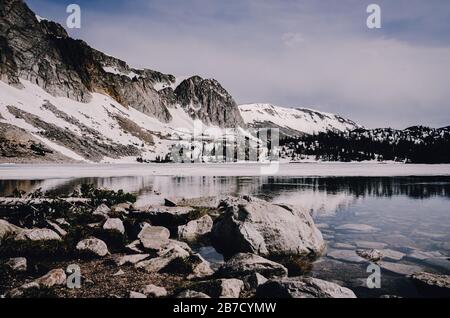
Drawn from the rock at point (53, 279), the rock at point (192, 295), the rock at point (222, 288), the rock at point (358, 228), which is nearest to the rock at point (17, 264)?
the rock at point (53, 279)

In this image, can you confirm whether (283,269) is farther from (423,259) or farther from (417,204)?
(417,204)

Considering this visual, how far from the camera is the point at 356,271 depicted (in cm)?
1238

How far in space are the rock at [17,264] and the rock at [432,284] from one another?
478 inches

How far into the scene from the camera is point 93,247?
45.3 feet

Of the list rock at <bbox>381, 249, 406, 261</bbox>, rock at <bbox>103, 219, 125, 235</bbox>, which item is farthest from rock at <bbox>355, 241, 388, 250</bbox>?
rock at <bbox>103, 219, 125, 235</bbox>

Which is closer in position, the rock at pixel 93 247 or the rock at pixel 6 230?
the rock at pixel 93 247

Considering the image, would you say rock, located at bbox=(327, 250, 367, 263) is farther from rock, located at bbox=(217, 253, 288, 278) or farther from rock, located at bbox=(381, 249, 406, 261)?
rock, located at bbox=(217, 253, 288, 278)

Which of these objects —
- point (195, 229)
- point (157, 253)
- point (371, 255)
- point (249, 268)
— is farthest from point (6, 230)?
point (371, 255)

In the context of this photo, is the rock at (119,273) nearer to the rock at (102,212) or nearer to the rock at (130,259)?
the rock at (130,259)

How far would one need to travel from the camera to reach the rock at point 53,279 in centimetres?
1020

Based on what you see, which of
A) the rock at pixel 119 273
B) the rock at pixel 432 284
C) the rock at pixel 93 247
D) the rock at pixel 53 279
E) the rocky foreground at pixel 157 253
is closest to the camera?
the rocky foreground at pixel 157 253

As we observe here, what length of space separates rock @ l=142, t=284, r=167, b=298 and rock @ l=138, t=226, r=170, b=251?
159 inches

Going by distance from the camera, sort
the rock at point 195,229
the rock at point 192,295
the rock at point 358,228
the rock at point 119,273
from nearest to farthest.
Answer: the rock at point 192,295
the rock at point 119,273
the rock at point 195,229
the rock at point 358,228
